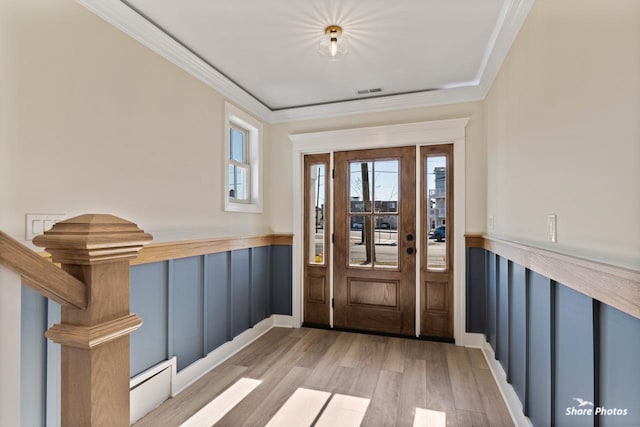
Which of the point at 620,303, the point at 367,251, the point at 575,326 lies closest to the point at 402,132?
the point at 367,251

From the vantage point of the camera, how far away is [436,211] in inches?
128

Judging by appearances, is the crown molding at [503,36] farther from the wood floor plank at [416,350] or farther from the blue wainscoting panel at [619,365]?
the wood floor plank at [416,350]

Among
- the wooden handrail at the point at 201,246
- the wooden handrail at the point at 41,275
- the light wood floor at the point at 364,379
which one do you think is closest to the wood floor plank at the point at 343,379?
the light wood floor at the point at 364,379

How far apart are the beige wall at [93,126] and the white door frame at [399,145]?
123 centimetres

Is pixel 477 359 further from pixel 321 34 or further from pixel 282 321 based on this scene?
pixel 321 34

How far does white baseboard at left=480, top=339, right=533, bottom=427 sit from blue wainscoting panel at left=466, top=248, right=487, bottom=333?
268 mm

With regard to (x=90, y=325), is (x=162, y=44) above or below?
above

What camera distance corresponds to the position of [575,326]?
47.6 inches

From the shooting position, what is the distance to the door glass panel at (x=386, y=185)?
11.1ft

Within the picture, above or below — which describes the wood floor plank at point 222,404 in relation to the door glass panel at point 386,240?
below

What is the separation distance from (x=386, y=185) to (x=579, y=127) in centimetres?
221

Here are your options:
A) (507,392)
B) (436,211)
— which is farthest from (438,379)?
(436,211)

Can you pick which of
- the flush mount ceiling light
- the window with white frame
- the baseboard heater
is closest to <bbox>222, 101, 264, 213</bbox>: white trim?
the window with white frame

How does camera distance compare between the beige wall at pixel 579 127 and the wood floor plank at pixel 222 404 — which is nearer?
the beige wall at pixel 579 127
